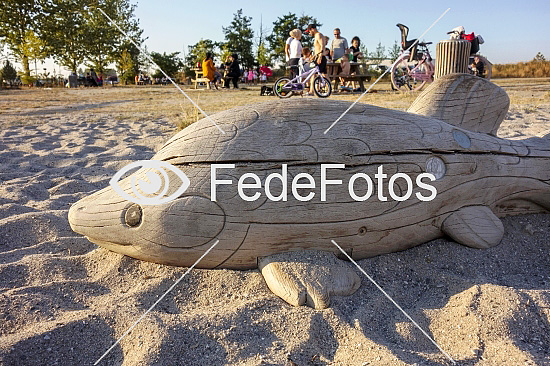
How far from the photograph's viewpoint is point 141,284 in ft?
7.53

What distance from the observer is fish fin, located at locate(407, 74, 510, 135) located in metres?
2.93

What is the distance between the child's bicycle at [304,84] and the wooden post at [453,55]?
6049mm

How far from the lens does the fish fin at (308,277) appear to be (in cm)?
209

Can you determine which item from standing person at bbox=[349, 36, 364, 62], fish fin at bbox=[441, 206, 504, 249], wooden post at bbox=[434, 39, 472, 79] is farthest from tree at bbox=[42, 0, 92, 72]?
fish fin at bbox=[441, 206, 504, 249]

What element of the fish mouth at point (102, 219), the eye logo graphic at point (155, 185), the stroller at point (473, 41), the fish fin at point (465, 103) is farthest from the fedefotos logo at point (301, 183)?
the stroller at point (473, 41)

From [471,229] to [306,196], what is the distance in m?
1.08

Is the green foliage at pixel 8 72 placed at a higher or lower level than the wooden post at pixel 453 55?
higher

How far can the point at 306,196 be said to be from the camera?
228cm

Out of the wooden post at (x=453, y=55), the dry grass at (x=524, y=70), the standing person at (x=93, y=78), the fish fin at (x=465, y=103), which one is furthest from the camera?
the standing person at (x=93, y=78)

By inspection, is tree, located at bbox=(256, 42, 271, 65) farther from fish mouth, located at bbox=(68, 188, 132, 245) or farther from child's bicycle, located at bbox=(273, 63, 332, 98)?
fish mouth, located at bbox=(68, 188, 132, 245)

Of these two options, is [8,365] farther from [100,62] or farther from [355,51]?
[100,62]

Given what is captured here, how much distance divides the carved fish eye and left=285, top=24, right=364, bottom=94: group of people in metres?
8.71

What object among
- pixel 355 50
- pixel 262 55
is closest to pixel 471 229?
pixel 355 50

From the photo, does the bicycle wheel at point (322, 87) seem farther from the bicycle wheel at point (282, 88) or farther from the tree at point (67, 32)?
the tree at point (67, 32)
